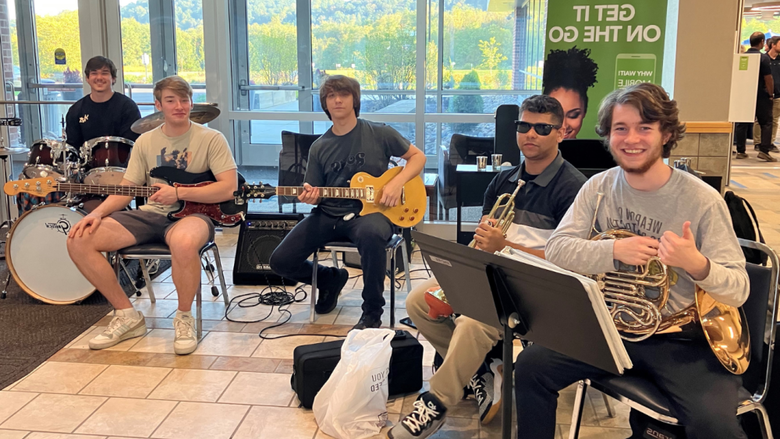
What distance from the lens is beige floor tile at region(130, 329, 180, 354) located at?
312cm

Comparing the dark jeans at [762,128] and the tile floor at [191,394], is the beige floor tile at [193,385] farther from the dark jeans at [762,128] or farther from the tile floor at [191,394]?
the dark jeans at [762,128]

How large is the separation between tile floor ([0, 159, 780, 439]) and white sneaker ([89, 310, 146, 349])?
39mm

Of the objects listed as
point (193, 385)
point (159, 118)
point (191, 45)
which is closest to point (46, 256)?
point (159, 118)

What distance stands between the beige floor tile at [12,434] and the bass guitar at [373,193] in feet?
4.68

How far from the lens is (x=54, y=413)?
2516 mm

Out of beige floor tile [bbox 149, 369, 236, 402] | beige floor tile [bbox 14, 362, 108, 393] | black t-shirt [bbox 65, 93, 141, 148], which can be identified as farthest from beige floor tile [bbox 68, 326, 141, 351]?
black t-shirt [bbox 65, 93, 141, 148]

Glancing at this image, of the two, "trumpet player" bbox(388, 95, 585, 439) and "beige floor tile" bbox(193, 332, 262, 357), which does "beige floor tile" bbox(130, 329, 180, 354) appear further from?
"trumpet player" bbox(388, 95, 585, 439)

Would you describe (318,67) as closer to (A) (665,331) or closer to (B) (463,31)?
(B) (463,31)

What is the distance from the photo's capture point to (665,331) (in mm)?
1768

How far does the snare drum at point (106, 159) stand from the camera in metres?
3.63

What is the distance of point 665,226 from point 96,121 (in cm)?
359

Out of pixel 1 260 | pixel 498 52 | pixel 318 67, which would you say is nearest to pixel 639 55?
pixel 498 52

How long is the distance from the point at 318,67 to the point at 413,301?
3161 mm

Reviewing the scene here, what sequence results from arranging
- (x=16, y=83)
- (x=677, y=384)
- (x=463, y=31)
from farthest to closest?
(x=16, y=83)
(x=463, y=31)
(x=677, y=384)
